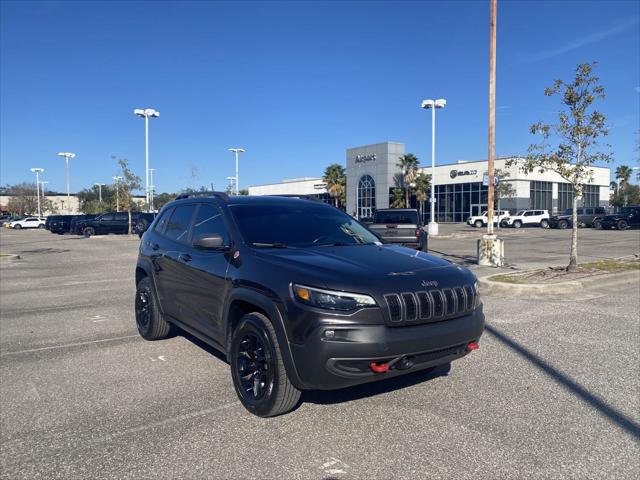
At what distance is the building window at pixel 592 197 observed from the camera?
219ft

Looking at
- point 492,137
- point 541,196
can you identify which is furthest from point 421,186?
point 492,137

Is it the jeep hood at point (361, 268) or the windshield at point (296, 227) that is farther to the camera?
the windshield at point (296, 227)

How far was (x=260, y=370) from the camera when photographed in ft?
12.9

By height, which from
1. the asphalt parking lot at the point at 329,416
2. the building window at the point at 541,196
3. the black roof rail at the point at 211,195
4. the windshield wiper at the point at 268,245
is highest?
the building window at the point at 541,196

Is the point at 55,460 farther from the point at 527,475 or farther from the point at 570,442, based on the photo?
the point at 570,442

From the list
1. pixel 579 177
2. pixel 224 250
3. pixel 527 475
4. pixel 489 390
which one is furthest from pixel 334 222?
pixel 579 177

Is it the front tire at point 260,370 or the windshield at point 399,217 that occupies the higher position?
the windshield at point 399,217

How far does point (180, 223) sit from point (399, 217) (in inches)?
481

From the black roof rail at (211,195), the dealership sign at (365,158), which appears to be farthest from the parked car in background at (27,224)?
the black roof rail at (211,195)

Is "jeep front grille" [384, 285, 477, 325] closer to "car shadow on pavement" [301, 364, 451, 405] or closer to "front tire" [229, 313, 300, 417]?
"front tire" [229, 313, 300, 417]

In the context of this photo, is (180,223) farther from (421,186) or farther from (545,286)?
(421,186)

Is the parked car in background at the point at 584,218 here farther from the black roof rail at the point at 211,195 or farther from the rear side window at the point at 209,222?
the rear side window at the point at 209,222

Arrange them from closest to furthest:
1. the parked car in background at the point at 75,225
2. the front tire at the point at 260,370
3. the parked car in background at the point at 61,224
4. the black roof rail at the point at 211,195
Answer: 1. the front tire at the point at 260,370
2. the black roof rail at the point at 211,195
3. the parked car in background at the point at 75,225
4. the parked car in background at the point at 61,224

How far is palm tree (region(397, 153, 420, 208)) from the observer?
188 feet
